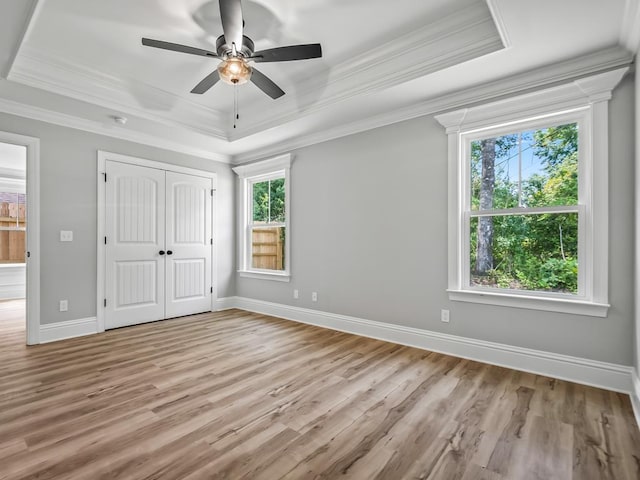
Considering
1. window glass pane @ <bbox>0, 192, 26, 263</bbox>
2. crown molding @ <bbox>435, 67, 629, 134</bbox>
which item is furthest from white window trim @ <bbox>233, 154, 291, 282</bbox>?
window glass pane @ <bbox>0, 192, 26, 263</bbox>

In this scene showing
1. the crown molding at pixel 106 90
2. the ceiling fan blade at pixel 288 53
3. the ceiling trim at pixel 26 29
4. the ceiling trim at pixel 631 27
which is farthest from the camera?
the crown molding at pixel 106 90

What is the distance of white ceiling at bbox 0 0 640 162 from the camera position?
7.73 feet

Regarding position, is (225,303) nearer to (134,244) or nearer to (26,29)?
(134,244)

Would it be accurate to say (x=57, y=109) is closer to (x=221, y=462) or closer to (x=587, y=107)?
(x=221, y=462)

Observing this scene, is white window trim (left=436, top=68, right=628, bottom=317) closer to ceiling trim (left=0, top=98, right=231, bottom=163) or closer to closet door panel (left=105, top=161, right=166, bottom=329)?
ceiling trim (left=0, top=98, right=231, bottom=163)

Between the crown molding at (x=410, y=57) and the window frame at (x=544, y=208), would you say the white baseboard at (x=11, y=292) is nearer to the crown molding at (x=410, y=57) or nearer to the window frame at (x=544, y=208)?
the crown molding at (x=410, y=57)

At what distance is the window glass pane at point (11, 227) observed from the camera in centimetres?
691

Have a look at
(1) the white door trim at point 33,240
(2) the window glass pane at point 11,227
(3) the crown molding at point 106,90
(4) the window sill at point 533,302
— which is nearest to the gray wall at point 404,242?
(4) the window sill at point 533,302

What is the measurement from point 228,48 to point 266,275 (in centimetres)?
326

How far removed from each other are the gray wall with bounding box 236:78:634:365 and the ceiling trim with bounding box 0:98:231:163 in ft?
5.35

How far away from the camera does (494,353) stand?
2984 mm

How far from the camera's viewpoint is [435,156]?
3342mm

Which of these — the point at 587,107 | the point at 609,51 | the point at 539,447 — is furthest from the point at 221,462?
the point at 609,51

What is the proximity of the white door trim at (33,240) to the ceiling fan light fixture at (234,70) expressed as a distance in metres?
2.57
